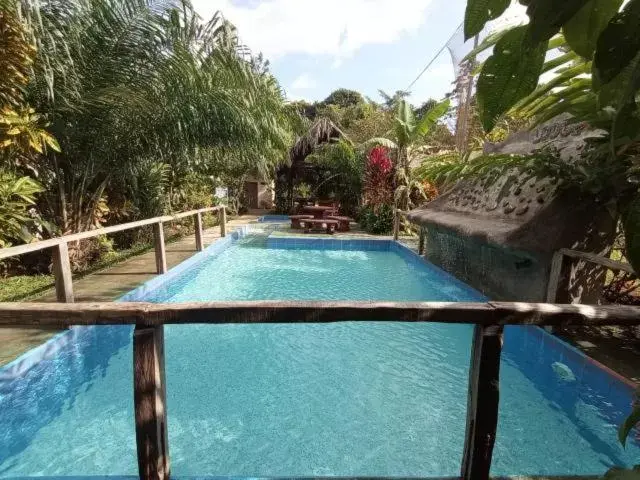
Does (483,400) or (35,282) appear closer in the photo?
(483,400)

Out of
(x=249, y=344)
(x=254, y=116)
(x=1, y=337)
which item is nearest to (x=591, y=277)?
(x=249, y=344)

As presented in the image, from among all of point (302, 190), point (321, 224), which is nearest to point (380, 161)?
point (321, 224)

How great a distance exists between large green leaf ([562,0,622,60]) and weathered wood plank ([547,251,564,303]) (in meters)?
4.08

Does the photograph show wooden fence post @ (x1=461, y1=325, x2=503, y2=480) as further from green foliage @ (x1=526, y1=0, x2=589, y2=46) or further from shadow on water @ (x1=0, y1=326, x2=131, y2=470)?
shadow on water @ (x1=0, y1=326, x2=131, y2=470)

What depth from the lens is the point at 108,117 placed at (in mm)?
5359

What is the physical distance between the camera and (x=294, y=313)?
1.65 m

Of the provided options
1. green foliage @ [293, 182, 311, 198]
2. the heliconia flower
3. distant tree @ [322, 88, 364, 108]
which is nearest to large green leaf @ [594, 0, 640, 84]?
the heliconia flower

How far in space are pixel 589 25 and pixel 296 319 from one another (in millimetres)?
1395

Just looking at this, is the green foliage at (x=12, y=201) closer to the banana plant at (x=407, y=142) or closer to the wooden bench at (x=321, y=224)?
the wooden bench at (x=321, y=224)

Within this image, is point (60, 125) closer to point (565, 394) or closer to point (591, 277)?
point (565, 394)

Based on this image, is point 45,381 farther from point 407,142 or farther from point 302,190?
point 302,190

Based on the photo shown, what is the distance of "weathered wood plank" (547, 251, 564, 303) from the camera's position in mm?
3997

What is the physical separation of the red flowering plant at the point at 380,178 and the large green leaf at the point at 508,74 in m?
11.5

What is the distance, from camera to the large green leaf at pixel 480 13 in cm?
53
